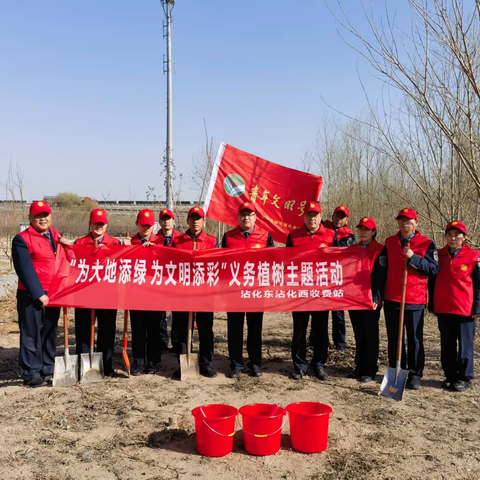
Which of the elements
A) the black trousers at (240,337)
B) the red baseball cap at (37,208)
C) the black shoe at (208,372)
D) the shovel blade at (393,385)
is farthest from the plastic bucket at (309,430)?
the red baseball cap at (37,208)

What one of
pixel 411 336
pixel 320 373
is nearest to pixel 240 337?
pixel 320 373

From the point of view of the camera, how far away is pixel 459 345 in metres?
5.16

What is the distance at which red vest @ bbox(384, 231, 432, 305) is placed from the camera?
5.13 m

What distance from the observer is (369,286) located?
213 inches

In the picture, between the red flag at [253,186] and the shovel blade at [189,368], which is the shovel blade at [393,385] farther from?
the red flag at [253,186]

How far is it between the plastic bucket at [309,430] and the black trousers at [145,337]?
241 centimetres

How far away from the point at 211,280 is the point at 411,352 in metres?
2.42

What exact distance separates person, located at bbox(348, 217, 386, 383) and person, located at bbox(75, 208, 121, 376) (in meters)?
2.92

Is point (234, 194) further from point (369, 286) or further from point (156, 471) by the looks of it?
point (156, 471)

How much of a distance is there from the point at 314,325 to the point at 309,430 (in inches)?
76.1

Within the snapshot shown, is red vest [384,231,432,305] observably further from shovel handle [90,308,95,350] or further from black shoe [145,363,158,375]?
shovel handle [90,308,95,350]

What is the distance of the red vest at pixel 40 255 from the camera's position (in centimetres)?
517

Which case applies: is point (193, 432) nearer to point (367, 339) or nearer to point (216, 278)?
point (216, 278)

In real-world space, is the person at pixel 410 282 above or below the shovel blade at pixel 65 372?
above
